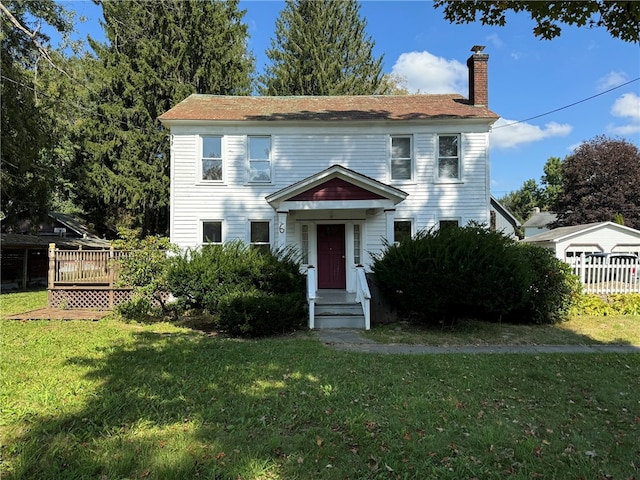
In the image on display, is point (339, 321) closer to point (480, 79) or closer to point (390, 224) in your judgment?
point (390, 224)

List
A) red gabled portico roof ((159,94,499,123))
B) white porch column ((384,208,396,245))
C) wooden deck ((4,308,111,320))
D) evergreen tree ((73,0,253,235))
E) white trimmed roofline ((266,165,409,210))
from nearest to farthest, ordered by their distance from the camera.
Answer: wooden deck ((4,308,111,320))
white trimmed roofline ((266,165,409,210))
white porch column ((384,208,396,245))
red gabled portico roof ((159,94,499,123))
evergreen tree ((73,0,253,235))

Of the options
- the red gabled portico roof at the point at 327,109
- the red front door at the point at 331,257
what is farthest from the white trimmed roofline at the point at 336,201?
the red gabled portico roof at the point at 327,109

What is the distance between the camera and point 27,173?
1769 cm

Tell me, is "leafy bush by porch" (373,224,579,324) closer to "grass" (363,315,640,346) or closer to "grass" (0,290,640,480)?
"grass" (363,315,640,346)

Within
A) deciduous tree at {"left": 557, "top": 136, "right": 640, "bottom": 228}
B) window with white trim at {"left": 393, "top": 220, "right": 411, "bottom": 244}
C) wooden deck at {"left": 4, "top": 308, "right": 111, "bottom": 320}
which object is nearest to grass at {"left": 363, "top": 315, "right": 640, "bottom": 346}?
window with white trim at {"left": 393, "top": 220, "right": 411, "bottom": 244}

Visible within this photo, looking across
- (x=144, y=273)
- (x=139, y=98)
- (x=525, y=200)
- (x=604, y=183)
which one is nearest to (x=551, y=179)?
(x=525, y=200)

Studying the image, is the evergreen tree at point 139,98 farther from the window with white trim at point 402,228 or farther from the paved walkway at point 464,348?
the paved walkway at point 464,348

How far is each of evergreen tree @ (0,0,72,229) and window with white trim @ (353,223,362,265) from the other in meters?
10.4

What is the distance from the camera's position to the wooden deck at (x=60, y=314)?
10.4 meters

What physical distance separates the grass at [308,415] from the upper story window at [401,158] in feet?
28.5

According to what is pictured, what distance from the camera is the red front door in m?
13.6

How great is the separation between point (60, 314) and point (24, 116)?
361 inches

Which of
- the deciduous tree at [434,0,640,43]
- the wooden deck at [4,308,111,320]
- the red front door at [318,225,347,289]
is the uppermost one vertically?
the deciduous tree at [434,0,640,43]

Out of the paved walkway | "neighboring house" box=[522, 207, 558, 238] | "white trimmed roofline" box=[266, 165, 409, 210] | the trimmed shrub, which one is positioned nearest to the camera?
the paved walkway
